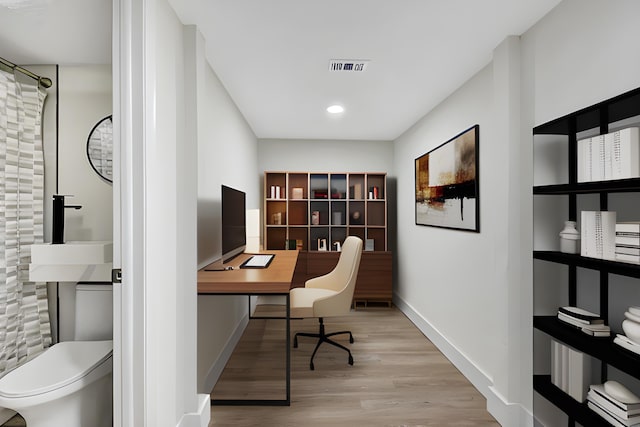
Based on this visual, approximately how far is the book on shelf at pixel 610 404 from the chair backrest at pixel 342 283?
1847 millimetres

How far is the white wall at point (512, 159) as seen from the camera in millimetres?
1641

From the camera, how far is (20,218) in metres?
2.23

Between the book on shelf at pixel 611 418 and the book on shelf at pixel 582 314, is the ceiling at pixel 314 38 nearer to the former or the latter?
the book on shelf at pixel 582 314

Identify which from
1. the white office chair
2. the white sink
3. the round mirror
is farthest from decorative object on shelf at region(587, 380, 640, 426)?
the round mirror

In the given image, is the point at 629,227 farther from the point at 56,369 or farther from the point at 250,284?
the point at 56,369

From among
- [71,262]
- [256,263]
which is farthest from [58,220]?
[256,263]

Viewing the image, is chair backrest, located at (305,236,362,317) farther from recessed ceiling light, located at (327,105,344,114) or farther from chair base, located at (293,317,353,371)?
recessed ceiling light, located at (327,105,344,114)

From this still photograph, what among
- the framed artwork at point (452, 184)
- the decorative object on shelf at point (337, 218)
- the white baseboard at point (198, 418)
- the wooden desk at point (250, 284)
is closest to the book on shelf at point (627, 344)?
the framed artwork at point (452, 184)

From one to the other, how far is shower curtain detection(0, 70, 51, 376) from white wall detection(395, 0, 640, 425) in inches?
119

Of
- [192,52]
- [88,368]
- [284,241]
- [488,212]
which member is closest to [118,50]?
[192,52]

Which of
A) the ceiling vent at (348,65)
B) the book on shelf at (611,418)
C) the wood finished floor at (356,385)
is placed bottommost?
the wood finished floor at (356,385)

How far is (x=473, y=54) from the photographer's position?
2.40 meters

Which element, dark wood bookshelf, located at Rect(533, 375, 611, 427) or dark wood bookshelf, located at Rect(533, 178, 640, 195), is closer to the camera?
dark wood bookshelf, located at Rect(533, 178, 640, 195)

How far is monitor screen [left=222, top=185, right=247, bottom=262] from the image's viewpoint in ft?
8.92
